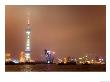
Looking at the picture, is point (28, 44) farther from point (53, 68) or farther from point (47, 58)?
point (53, 68)

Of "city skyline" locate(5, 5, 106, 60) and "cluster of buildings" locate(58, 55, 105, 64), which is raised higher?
"city skyline" locate(5, 5, 106, 60)

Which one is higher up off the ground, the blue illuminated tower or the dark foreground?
the blue illuminated tower

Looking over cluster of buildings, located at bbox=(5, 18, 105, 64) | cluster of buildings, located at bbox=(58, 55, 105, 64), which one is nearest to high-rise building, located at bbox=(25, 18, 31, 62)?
cluster of buildings, located at bbox=(5, 18, 105, 64)

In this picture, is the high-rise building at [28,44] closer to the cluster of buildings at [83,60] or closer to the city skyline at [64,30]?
the city skyline at [64,30]

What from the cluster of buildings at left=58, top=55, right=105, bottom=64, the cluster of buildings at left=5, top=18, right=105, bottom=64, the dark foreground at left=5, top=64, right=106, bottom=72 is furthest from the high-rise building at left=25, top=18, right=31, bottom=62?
the cluster of buildings at left=58, top=55, right=105, bottom=64

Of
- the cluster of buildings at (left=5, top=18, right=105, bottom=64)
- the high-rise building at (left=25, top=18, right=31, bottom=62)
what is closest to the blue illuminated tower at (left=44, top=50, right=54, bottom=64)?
the cluster of buildings at (left=5, top=18, right=105, bottom=64)

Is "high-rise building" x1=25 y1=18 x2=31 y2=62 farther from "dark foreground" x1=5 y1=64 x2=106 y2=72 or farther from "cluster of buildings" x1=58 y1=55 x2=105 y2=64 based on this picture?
"cluster of buildings" x1=58 y1=55 x2=105 y2=64

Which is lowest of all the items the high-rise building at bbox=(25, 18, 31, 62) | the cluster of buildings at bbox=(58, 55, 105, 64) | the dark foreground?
the dark foreground

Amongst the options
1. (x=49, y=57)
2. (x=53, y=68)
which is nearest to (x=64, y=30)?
(x=49, y=57)
